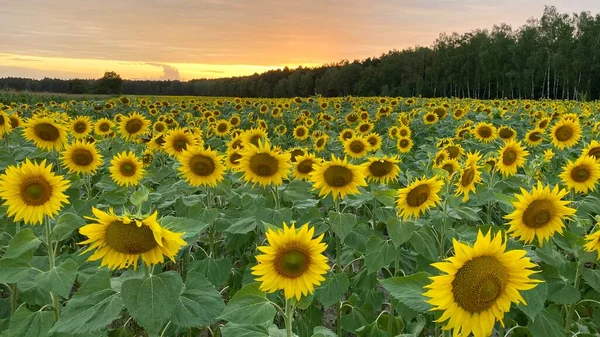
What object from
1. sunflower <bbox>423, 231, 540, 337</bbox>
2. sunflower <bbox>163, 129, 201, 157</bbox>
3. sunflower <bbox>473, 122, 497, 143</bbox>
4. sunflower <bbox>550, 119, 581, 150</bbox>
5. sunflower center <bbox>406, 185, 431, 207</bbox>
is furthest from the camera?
sunflower <bbox>473, 122, 497, 143</bbox>

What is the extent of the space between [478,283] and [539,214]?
117cm

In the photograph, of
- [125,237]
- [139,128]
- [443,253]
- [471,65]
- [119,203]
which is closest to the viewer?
[125,237]

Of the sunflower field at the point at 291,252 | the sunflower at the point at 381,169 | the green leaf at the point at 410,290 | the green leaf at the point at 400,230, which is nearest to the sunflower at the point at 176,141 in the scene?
the sunflower field at the point at 291,252

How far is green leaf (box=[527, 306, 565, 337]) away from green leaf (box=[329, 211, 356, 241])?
1.25 m

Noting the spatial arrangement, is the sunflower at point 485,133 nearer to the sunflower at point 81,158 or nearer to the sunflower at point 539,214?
the sunflower at point 539,214

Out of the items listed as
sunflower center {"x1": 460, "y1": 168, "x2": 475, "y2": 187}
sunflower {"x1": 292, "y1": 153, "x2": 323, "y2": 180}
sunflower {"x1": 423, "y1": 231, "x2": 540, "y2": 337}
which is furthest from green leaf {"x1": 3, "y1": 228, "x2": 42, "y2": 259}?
sunflower center {"x1": 460, "y1": 168, "x2": 475, "y2": 187}

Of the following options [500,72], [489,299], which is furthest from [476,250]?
[500,72]

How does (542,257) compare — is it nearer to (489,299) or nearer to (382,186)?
(489,299)

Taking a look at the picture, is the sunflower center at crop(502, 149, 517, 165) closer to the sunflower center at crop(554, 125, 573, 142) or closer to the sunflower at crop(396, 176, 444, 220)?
the sunflower at crop(396, 176, 444, 220)

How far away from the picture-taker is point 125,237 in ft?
7.43

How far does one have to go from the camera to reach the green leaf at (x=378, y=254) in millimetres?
3420

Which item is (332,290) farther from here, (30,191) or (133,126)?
(133,126)

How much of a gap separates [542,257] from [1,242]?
3666mm

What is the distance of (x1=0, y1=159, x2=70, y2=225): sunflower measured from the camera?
321 centimetres
